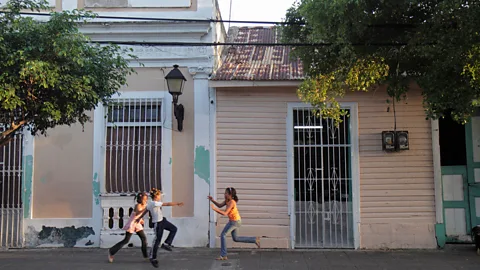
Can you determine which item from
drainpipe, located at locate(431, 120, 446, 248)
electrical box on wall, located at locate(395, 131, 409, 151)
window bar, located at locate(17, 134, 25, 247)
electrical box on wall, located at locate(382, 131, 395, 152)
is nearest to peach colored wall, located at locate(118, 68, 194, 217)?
window bar, located at locate(17, 134, 25, 247)

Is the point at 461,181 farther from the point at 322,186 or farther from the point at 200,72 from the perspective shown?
the point at 200,72

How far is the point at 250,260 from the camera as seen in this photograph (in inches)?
311

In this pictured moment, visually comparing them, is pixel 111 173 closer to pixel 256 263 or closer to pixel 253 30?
pixel 256 263

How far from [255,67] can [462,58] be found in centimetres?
436

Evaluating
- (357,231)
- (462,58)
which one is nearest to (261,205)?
(357,231)

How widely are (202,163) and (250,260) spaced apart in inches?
87.7

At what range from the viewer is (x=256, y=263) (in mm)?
7668

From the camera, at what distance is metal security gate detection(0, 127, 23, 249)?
354 inches

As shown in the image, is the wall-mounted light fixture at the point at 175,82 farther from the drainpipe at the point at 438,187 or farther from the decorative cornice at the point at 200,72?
the drainpipe at the point at 438,187

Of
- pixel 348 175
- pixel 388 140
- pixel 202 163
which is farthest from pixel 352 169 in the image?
pixel 202 163

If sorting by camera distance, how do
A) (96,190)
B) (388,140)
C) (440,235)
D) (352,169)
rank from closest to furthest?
(440,235) → (388,140) → (352,169) → (96,190)

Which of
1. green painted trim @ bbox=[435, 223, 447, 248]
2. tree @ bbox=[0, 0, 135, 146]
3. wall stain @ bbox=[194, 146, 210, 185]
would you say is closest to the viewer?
tree @ bbox=[0, 0, 135, 146]

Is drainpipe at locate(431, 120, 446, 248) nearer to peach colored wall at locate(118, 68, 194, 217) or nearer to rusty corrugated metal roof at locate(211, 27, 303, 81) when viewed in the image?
rusty corrugated metal roof at locate(211, 27, 303, 81)

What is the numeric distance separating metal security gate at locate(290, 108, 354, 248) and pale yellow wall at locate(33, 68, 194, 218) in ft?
7.41
